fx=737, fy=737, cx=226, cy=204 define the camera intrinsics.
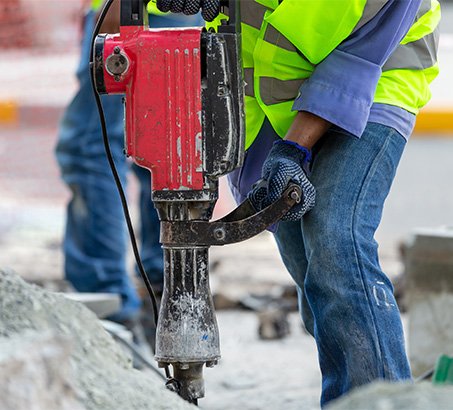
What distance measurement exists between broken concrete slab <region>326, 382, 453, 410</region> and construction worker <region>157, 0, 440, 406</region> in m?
0.56

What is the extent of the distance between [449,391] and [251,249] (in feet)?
14.3

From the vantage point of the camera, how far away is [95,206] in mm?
3393

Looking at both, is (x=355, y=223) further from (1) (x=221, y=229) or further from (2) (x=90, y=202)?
(2) (x=90, y=202)

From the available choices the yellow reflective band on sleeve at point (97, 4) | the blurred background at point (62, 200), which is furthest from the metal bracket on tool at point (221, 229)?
the yellow reflective band on sleeve at point (97, 4)

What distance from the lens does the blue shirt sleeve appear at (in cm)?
173

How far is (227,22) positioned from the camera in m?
1.75

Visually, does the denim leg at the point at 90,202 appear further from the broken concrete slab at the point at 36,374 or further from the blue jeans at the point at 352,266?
the broken concrete slab at the point at 36,374

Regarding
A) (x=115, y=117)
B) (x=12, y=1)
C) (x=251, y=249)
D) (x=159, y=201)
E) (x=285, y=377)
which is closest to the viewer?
(x=159, y=201)

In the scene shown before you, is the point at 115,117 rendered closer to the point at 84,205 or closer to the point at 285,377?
the point at 84,205

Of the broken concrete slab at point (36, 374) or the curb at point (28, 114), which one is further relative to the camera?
the curb at point (28, 114)

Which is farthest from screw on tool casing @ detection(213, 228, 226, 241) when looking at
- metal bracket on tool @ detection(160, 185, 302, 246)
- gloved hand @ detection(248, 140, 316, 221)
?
gloved hand @ detection(248, 140, 316, 221)

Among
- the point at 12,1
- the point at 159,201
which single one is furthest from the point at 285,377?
the point at 12,1

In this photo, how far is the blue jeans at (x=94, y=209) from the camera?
3.30m

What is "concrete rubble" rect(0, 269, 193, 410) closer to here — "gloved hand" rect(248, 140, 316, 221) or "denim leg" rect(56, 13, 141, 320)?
"gloved hand" rect(248, 140, 316, 221)
